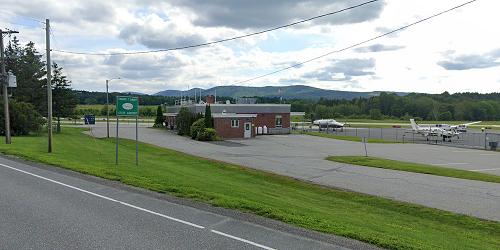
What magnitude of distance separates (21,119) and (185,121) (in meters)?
21.6

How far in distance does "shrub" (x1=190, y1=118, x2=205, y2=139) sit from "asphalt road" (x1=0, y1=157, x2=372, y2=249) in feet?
148

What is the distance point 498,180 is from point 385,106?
532 feet

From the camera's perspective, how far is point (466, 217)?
15750 millimetres

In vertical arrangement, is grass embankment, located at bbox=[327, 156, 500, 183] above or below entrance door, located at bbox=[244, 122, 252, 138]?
below

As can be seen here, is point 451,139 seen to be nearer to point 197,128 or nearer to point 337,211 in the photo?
point 197,128

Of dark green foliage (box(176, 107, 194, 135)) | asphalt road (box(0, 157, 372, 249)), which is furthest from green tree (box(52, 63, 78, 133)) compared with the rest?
asphalt road (box(0, 157, 372, 249))

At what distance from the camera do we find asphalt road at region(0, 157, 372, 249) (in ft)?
25.8

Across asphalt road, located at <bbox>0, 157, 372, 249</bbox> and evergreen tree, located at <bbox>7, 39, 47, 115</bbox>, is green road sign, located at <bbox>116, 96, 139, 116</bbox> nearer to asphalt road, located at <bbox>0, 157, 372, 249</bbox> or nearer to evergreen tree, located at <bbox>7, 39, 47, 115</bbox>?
asphalt road, located at <bbox>0, 157, 372, 249</bbox>

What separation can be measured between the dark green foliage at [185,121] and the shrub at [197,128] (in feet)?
14.4

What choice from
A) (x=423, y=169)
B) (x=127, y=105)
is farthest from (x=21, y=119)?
(x=423, y=169)

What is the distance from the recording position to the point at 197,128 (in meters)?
58.9

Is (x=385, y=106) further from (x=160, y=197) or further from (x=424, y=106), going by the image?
(x=160, y=197)

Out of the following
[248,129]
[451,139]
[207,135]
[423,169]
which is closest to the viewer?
[423,169]

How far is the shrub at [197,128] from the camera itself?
58.2m
